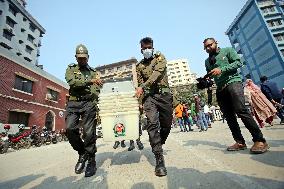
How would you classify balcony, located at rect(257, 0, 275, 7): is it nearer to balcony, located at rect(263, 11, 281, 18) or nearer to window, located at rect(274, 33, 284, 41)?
balcony, located at rect(263, 11, 281, 18)

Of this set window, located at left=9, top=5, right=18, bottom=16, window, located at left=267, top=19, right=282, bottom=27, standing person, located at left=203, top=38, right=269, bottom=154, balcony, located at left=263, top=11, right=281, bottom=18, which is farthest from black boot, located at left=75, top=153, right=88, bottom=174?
window, located at left=267, top=19, right=282, bottom=27

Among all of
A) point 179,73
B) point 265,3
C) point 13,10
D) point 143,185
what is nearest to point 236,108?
point 143,185

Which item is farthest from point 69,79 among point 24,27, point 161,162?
point 24,27

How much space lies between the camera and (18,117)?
1873cm

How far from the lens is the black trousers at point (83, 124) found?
12.1 ft

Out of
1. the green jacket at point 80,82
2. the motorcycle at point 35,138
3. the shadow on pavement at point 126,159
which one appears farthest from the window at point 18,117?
the green jacket at point 80,82

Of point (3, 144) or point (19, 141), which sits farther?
point (19, 141)

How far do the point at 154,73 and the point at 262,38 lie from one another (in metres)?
47.2

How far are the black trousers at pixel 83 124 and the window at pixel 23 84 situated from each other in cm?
1749

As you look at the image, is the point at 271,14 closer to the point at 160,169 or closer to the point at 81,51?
the point at 81,51

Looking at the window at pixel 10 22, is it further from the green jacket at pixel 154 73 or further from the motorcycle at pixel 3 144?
the green jacket at pixel 154 73

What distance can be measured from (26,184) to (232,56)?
155 inches

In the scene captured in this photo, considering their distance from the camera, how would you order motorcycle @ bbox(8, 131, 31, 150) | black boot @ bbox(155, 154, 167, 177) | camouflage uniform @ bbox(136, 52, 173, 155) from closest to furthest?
1. black boot @ bbox(155, 154, 167, 177)
2. camouflage uniform @ bbox(136, 52, 173, 155)
3. motorcycle @ bbox(8, 131, 31, 150)

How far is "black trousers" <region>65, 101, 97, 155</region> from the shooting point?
370 centimetres
